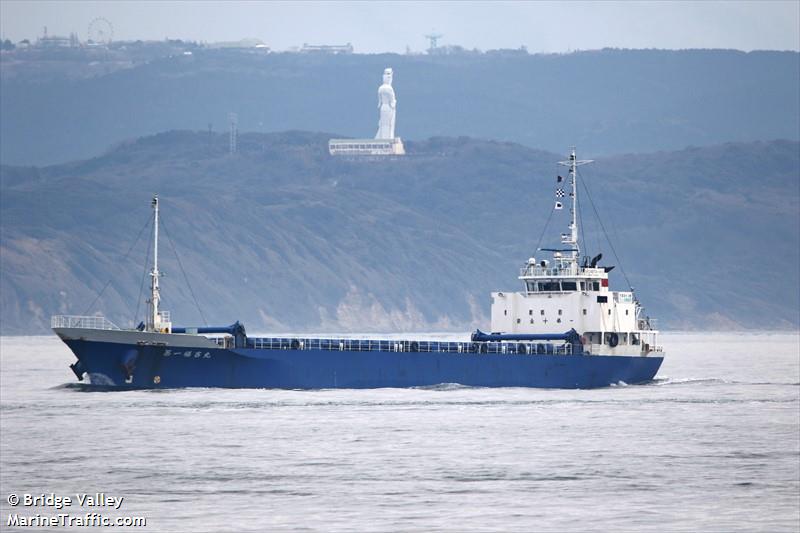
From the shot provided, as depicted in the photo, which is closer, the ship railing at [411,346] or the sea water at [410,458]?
the sea water at [410,458]

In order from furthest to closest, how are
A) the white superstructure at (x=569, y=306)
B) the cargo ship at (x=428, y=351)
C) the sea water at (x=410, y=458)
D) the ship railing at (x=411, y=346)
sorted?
the white superstructure at (x=569, y=306) < the ship railing at (x=411, y=346) < the cargo ship at (x=428, y=351) < the sea water at (x=410, y=458)

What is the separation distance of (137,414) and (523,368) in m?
22.4

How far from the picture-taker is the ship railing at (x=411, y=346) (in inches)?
3359

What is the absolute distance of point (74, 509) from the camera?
4647cm

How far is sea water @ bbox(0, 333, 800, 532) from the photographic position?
4588cm

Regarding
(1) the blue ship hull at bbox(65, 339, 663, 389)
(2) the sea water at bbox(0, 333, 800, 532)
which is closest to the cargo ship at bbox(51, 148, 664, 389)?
(1) the blue ship hull at bbox(65, 339, 663, 389)

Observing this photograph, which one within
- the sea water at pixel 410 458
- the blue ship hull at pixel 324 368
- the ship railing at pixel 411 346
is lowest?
the sea water at pixel 410 458

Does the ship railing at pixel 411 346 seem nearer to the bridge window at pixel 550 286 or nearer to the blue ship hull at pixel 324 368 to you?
the blue ship hull at pixel 324 368

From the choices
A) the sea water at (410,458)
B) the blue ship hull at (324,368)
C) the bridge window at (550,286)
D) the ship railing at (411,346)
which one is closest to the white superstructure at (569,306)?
the bridge window at (550,286)

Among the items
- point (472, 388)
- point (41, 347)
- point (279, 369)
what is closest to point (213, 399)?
point (279, 369)

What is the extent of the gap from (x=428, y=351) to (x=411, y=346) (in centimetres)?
87

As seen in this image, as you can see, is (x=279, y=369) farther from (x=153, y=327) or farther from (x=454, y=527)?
(x=454, y=527)

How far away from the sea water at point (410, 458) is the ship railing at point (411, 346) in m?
2.15

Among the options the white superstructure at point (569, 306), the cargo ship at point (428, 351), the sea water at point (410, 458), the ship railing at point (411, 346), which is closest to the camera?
the sea water at point (410, 458)
